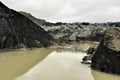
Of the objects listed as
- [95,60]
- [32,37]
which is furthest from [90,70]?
[32,37]

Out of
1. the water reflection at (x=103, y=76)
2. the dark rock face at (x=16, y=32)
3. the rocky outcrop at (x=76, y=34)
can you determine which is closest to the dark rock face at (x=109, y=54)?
the water reflection at (x=103, y=76)

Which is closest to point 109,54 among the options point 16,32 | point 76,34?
point 16,32

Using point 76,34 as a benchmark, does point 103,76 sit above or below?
above

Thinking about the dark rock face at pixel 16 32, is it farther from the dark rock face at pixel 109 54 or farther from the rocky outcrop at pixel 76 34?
the dark rock face at pixel 109 54

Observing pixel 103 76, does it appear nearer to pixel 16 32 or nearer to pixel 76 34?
pixel 16 32

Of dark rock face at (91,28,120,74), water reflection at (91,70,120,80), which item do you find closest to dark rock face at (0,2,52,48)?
dark rock face at (91,28,120,74)

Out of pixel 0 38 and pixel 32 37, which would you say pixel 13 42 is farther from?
pixel 32 37

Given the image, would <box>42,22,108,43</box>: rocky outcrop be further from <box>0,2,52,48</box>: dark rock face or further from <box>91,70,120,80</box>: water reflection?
<box>91,70,120,80</box>: water reflection
